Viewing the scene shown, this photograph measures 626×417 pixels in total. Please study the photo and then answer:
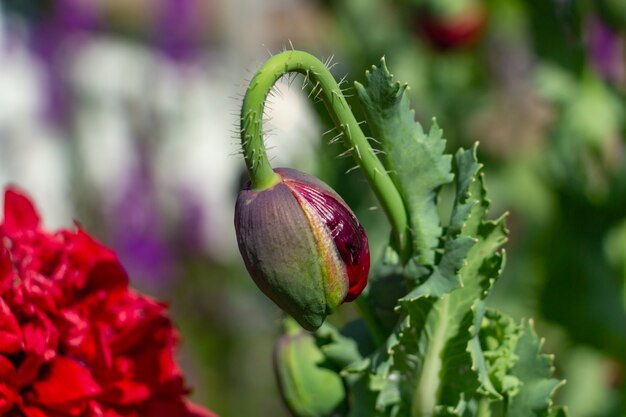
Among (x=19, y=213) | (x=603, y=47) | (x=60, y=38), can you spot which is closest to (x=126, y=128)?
(x=60, y=38)

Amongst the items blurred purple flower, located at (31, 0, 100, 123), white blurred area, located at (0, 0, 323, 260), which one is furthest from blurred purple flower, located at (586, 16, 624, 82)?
blurred purple flower, located at (31, 0, 100, 123)

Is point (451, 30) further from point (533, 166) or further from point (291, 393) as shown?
point (291, 393)

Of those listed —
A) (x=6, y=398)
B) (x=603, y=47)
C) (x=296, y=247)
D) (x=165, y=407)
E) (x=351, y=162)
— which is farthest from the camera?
(x=603, y=47)

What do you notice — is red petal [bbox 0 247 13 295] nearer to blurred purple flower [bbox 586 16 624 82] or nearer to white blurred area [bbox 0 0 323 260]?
white blurred area [bbox 0 0 323 260]

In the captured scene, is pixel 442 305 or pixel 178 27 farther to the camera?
pixel 178 27

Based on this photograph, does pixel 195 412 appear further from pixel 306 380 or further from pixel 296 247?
pixel 296 247

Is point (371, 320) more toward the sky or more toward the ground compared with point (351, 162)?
more toward the ground

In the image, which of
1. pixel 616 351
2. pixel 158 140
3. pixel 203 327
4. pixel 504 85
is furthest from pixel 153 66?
pixel 616 351
